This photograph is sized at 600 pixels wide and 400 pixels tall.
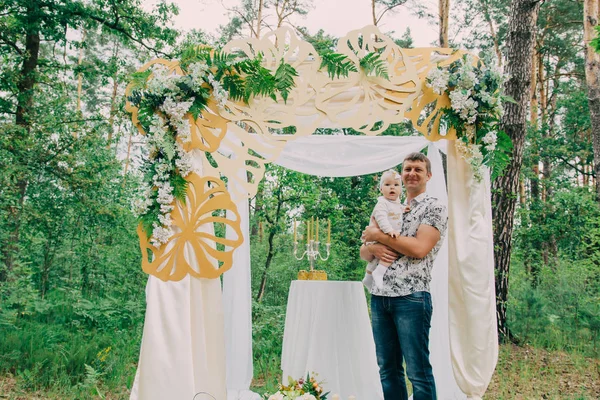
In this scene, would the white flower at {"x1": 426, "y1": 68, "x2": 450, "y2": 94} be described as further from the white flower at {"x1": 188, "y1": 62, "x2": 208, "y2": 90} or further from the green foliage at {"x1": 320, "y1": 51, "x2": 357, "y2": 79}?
the white flower at {"x1": 188, "y1": 62, "x2": 208, "y2": 90}

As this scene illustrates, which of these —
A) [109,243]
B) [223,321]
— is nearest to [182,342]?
[223,321]

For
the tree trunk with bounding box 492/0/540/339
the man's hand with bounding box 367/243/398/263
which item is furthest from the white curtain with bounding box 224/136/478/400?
the tree trunk with bounding box 492/0/540/339

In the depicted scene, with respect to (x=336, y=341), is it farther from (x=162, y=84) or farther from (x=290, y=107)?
(x=162, y=84)

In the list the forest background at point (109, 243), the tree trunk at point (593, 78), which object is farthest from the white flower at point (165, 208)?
the tree trunk at point (593, 78)

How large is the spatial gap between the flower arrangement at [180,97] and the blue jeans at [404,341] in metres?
1.34

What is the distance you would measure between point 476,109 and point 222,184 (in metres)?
1.59

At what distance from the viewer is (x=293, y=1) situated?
38.9 feet

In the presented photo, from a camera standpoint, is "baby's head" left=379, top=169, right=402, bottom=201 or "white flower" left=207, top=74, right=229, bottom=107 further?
"baby's head" left=379, top=169, right=402, bottom=201

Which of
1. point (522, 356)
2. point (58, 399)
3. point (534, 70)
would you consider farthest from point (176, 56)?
point (534, 70)

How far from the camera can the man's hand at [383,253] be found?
2.98m

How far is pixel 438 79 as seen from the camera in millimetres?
3000

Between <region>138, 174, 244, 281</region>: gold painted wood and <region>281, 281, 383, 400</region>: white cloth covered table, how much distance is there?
134 cm

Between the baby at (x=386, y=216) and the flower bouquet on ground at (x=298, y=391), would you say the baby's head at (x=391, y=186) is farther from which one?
the flower bouquet on ground at (x=298, y=391)

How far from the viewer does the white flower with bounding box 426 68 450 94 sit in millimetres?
2998
